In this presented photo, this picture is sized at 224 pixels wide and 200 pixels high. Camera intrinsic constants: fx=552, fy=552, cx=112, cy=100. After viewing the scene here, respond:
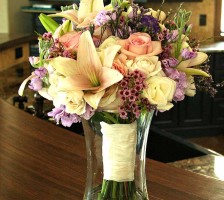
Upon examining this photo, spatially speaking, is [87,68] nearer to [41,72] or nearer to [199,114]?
[41,72]

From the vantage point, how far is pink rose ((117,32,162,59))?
3.38 feet

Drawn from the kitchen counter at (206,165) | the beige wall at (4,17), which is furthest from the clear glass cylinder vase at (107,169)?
the beige wall at (4,17)

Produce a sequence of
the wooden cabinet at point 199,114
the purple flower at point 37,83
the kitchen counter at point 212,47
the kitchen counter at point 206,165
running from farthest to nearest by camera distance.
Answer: the wooden cabinet at point 199,114 < the kitchen counter at point 212,47 < the kitchen counter at point 206,165 < the purple flower at point 37,83

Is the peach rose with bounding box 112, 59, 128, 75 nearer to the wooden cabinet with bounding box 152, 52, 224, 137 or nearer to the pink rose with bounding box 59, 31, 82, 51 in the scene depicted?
the pink rose with bounding box 59, 31, 82, 51

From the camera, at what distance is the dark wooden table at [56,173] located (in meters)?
1.52

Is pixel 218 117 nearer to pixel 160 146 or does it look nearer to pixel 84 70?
pixel 160 146

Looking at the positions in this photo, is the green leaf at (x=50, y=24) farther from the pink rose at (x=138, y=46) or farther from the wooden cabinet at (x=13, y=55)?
the wooden cabinet at (x=13, y=55)

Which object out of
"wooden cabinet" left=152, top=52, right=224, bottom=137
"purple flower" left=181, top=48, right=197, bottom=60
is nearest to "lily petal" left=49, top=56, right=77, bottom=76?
"purple flower" left=181, top=48, right=197, bottom=60

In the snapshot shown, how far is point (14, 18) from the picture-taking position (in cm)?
521

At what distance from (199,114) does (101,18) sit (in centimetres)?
420

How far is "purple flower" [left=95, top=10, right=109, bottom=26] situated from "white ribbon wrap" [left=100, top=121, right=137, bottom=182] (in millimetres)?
197

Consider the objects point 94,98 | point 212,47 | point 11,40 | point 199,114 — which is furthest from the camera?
point 199,114

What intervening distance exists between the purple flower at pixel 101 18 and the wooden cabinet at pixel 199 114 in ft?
13.1

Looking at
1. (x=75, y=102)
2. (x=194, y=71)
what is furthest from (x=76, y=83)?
(x=194, y=71)
